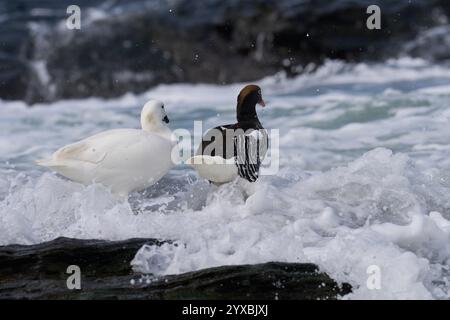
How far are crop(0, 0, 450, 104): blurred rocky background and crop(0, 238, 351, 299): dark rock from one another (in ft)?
32.3

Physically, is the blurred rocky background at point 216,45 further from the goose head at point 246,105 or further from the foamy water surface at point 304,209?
the goose head at point 246,105

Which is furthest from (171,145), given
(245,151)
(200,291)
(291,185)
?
(200,291)

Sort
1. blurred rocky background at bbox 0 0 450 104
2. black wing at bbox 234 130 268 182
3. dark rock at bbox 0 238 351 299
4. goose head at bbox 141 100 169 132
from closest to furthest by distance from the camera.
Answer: dark rock at bbox 0 238 351 299, black wing at bbox 234 130 268 182, goose head at bbox 141 100 169 132, blurred rocky background at bbox 0 0 450 104

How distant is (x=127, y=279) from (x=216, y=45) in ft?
35.6

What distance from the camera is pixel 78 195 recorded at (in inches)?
280

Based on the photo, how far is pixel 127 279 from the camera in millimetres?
5730

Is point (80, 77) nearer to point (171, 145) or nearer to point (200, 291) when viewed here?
point (171, 145)

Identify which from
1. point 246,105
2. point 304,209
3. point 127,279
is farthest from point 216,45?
point 127,279

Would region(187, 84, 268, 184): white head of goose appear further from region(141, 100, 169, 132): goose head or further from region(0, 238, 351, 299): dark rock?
region(0, 238, 351, 299): dark rock

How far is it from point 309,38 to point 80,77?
4014 mm

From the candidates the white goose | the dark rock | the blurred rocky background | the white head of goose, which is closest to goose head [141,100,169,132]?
the white goose

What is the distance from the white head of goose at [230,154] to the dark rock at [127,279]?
1150mm

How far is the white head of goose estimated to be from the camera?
7.18 meters

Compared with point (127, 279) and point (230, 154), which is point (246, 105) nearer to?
point (230, 154)
